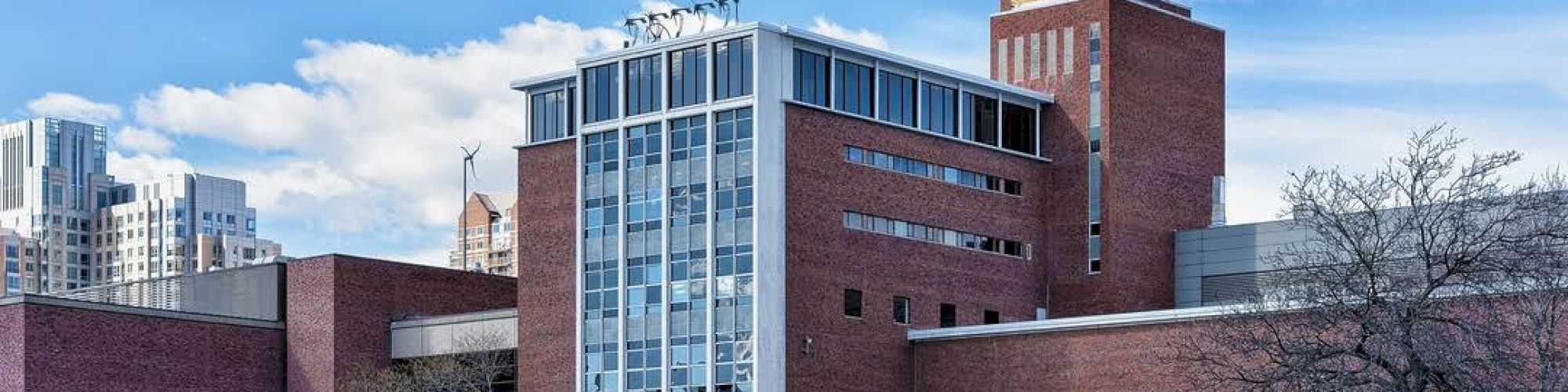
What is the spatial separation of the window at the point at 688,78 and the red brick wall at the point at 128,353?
76.2ft

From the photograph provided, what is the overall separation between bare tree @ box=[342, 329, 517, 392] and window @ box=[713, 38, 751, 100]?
1593 centimetres

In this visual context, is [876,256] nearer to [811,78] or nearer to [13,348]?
[811,78]

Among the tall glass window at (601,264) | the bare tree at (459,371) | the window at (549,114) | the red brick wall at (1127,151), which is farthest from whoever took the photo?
the bare tree at (459,371)

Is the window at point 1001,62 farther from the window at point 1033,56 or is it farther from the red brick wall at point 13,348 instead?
the red brick wall at point 13,348

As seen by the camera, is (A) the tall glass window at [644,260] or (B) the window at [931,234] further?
(B) the window at [931,234]

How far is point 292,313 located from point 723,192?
23676mm

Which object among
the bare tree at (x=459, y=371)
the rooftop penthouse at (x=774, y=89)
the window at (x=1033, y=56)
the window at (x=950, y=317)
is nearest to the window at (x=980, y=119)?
the rooftop penthouse at (x=774, y=89)

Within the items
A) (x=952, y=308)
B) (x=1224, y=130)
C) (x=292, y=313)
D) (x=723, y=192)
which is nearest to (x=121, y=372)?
(x=292, y=313)

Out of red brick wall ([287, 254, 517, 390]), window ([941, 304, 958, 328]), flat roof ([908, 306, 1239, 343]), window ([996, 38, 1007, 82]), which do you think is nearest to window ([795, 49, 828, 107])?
flat roof ([908, 306, 1239, 343])

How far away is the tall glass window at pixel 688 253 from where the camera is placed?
270ft

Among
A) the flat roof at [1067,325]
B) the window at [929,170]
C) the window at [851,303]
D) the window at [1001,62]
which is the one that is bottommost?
the flat roof at [1067,325]

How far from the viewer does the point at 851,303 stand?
276 ft

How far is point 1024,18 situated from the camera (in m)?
94.2

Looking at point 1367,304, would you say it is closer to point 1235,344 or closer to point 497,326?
point 1235,344
